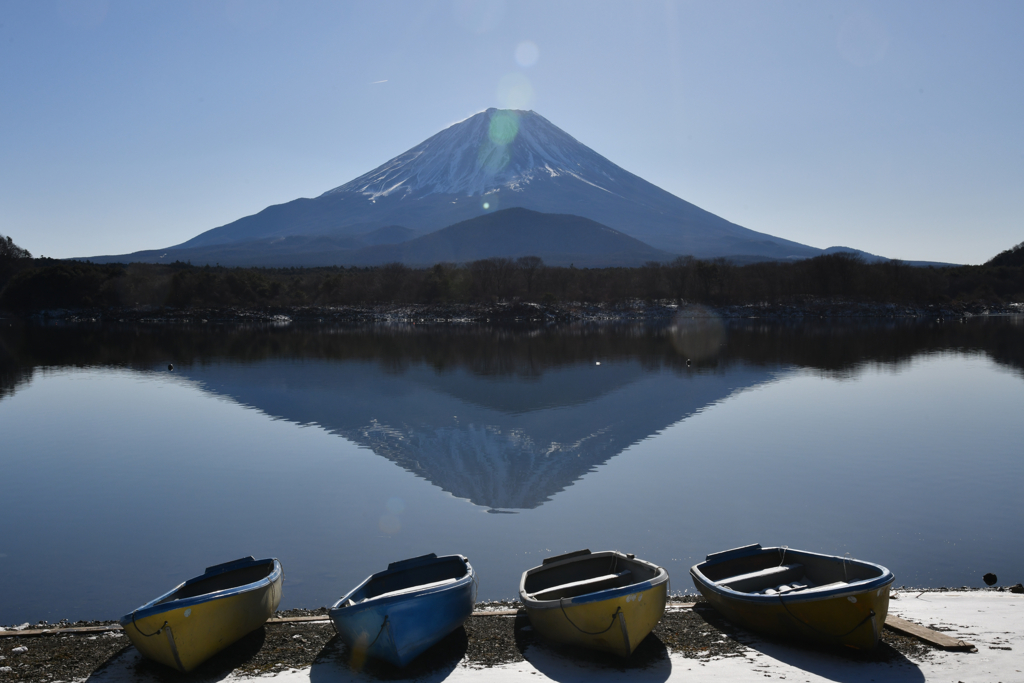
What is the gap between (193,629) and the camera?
6789 millimetres

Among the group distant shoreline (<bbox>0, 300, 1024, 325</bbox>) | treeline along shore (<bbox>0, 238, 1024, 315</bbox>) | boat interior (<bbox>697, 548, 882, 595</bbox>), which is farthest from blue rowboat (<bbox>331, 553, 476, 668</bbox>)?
treeline along shore (<bbox>0, 238, 1024, 315</bbox>)

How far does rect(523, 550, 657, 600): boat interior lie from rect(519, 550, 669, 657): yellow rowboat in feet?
0.04

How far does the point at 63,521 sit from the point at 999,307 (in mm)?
110658

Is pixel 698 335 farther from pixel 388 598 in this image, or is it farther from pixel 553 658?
pixel 388 598

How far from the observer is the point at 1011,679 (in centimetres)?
625

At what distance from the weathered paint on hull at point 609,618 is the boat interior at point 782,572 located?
1217 mm

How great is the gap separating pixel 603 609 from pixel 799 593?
2.03 m

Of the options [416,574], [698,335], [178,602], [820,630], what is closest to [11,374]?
[178,602]

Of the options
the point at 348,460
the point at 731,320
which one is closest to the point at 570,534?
the point at 348,460

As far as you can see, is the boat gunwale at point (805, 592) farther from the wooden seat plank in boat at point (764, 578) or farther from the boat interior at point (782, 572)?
the wooden seat plank in boat at point (764, 578)

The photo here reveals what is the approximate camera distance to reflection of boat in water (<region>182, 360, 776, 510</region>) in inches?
608

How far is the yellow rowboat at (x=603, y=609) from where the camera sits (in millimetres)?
6805

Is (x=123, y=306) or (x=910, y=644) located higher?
(x=123, y=306)

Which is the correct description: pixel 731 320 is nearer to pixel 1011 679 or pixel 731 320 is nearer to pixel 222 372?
pixel 222 372
